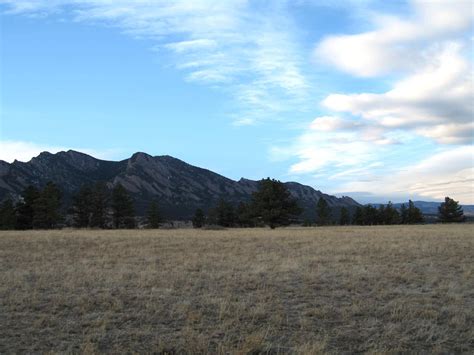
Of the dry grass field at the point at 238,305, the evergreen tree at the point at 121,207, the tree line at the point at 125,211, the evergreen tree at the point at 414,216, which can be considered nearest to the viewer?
the dry grass field at the point at 238,305

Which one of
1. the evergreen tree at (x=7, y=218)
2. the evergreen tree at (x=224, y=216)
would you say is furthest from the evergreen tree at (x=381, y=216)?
the evergreen tree at (x=7, y=218)

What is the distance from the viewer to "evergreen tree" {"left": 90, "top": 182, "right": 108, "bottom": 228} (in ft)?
244

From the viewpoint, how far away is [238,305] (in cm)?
1088

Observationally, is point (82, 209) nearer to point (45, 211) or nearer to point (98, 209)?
point (98, 209)

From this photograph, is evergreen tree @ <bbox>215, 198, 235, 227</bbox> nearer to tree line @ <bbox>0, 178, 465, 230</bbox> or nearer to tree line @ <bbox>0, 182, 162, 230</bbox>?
tree line @ <bbox>0, 178, 465, 230</bbox>

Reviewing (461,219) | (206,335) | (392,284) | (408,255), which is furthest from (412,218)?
(206,335)

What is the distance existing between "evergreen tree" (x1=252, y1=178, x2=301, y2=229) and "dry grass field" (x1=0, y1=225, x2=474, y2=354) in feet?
124

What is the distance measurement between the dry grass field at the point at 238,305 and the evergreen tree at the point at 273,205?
37.7m

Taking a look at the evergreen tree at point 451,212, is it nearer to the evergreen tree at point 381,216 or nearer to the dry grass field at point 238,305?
the evergreen tree at point 381,216

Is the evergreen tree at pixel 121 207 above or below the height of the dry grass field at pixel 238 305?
above

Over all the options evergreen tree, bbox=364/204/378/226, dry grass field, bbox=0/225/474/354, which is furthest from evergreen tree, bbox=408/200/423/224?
dry grass field, bbox=0/225/474/354

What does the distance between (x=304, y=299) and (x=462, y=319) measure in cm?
376

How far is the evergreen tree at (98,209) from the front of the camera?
74.3 m

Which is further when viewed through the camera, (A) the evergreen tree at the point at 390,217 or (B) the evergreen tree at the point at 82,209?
(A) the evergreen tree at the point at 390,217
